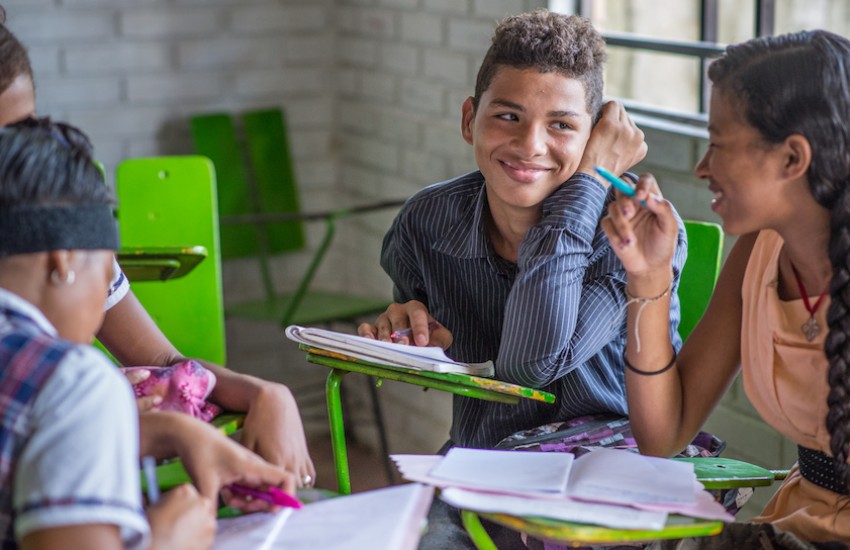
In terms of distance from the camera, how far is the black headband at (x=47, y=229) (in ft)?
3.17

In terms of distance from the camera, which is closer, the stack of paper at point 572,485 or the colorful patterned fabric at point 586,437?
the stack of paper at point 572,485

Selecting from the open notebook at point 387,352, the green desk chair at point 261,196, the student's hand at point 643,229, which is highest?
the student's hand at point 643,229

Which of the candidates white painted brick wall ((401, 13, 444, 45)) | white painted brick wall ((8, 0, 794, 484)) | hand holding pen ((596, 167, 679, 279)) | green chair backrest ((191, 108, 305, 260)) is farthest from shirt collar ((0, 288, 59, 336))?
green chair backrest ((191, 108, 305, 260))

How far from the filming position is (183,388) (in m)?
1.43

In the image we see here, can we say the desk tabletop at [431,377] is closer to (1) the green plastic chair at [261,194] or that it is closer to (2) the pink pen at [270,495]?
(2) the pink pen at [270,495]

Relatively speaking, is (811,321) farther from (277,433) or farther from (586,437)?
(277,433)

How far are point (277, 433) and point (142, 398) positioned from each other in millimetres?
183

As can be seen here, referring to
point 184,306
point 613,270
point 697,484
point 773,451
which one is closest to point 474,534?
point 697,484

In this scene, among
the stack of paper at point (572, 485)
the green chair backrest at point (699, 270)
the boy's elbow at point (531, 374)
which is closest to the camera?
the stack of paper at point (572, 485)

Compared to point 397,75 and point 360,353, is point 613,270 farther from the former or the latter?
point 397,75

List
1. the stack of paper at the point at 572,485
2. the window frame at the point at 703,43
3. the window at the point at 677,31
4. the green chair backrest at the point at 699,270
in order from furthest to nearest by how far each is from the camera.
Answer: the window at the point at 677,31, the window frame at the point at 703,43, the green chair backrest at the point at 699,270, the stack of paper at the point at 572,485

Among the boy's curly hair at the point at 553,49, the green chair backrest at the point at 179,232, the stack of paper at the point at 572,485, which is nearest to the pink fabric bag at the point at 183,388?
the stack of paper at the point at 572,485

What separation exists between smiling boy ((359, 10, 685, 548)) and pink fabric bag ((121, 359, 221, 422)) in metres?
0.40

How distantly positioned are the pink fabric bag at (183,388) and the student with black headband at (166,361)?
0.08 feet
